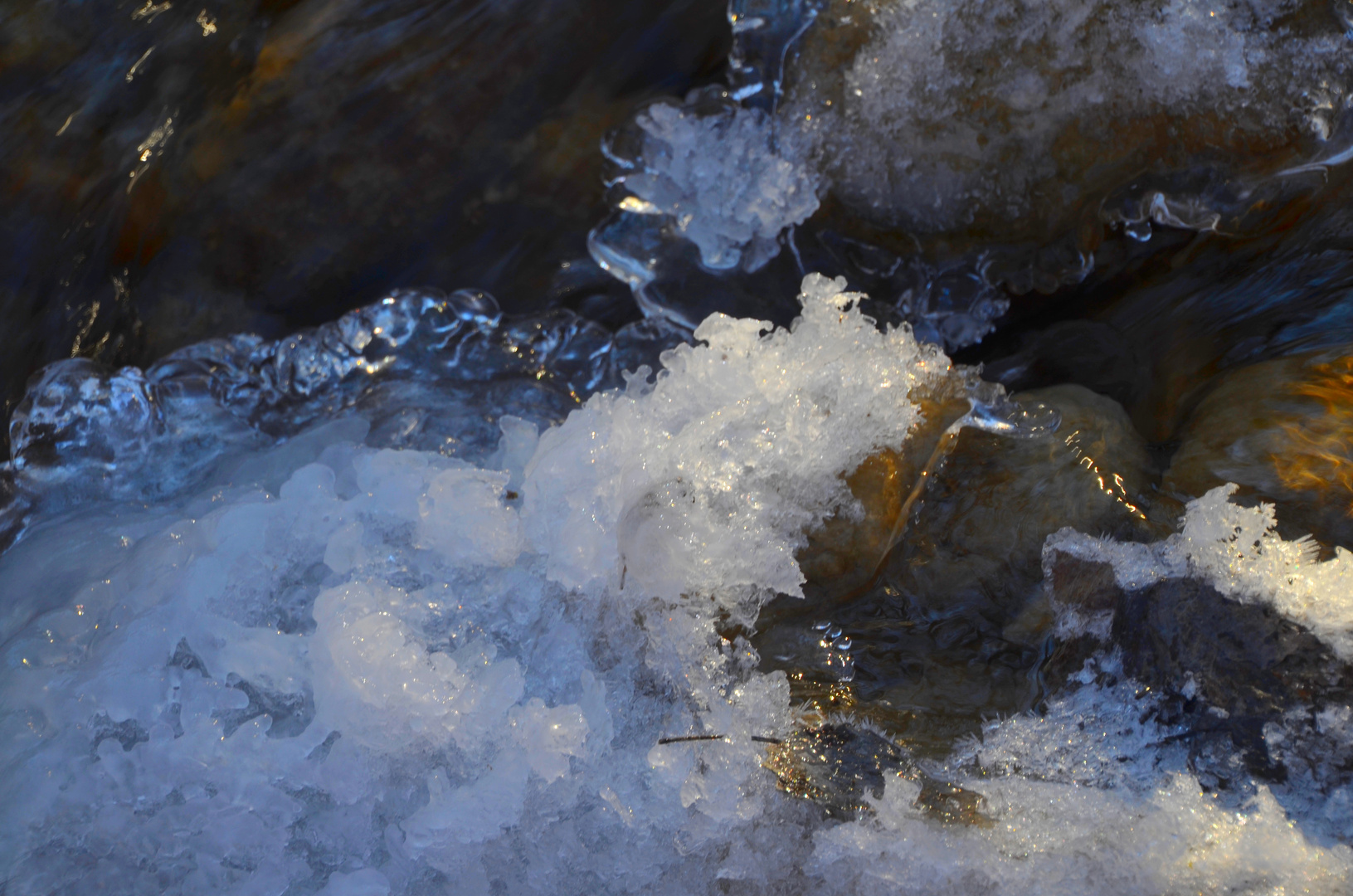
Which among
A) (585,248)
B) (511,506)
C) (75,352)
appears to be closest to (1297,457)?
(511,506)

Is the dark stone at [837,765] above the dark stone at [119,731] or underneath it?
underneath

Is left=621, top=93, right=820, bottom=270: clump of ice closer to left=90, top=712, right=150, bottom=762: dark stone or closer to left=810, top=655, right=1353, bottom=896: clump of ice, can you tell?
left=810, top=655, right=1353, bottom=896: clump of ice

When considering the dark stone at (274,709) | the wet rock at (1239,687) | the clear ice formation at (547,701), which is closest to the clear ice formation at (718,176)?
the clear ice formation at (547,701)

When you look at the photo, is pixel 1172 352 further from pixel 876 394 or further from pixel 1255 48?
pixel 876 394

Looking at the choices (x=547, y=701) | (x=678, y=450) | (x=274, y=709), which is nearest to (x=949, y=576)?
(x=678, y=450)

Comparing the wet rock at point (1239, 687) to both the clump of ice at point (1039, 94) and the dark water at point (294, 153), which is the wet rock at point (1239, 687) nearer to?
the clump of ice at point (1039, 94)

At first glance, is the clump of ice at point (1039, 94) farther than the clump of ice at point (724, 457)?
Yes

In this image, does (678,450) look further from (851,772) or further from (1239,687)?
(1239,687)
